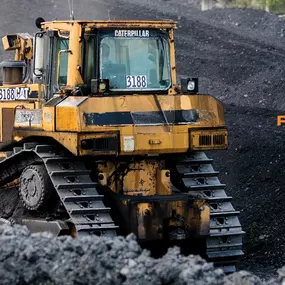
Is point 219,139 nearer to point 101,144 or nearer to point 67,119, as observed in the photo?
point 101,144

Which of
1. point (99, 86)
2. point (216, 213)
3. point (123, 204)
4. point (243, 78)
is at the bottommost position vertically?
point (216, 213)

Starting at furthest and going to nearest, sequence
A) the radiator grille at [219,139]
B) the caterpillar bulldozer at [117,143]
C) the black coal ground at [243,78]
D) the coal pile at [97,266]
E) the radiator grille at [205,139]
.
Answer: the black coal ground at [243,78] < the radiator grille at [219,139] < the radiator grille at [205,139] < the caterpillar bulldozer at [117,143] < the coal pile at [97,266]

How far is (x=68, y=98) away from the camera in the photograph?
13539 millimetres

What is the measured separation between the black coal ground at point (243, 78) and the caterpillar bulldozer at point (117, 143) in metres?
1.37

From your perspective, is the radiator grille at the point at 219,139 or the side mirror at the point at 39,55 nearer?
the radiator grille at the point at 219,139

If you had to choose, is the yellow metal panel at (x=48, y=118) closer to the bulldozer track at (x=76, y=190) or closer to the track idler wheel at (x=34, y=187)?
the bulldozer track at (x=76, y=190)

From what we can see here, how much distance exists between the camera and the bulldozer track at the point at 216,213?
553 inches

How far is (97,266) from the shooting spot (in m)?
9.72

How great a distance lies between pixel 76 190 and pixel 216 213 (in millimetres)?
1867

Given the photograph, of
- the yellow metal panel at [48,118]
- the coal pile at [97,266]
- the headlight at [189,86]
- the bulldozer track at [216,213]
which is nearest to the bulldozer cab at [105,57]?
the headlight at [189,86]

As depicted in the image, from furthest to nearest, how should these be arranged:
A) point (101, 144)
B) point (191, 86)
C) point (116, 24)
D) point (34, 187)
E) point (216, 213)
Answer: point (191, 86) < point (216, 213) < point (34, 187) < point (116, 24) < point (101, 144)

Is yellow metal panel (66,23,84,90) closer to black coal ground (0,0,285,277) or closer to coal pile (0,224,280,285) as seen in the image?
black coal ground (0,0,285,277)

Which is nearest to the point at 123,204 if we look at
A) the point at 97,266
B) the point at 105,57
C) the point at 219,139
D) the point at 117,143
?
the point at 117,143

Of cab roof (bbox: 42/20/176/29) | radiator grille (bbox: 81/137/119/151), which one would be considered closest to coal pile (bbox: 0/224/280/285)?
radiator grille (bbox: 81/137/119/151)
